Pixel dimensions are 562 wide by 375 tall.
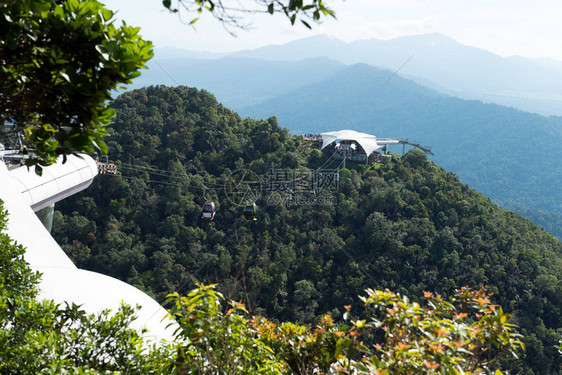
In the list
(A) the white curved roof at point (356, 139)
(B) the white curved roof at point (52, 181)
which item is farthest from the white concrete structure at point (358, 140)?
(B) the white curved roof at point (52, 181)

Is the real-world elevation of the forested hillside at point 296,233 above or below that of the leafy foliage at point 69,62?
below

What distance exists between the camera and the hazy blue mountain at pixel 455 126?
89.4 m

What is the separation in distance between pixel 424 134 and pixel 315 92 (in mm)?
54170

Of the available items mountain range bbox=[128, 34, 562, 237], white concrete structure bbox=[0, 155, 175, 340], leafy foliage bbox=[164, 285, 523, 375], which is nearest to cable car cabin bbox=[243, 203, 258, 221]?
white concrete structure bbox=[0, 155, 175, 340]

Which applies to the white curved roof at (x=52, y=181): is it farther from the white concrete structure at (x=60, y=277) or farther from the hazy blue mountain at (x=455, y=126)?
the hazy blue mountain at (x=455, y=126)

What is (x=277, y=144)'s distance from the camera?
23.9 meters

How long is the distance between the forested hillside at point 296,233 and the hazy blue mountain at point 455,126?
49.2m

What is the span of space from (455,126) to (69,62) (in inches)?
5162

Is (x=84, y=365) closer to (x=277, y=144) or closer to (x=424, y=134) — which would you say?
(x=277, y=144)

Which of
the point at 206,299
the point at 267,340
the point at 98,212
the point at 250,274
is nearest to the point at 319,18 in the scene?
the point at 206,299

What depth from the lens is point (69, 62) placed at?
171 cm

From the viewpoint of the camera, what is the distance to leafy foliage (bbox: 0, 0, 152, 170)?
5.41 feet

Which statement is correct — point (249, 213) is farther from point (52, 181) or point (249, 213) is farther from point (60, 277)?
point (60, 277)

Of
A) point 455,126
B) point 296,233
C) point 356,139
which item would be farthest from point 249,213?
point 455,126
